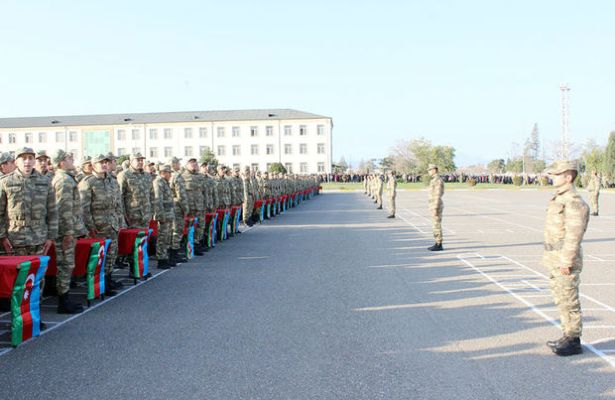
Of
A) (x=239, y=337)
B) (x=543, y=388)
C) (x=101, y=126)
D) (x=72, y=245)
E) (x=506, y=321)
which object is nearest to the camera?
(x=543, y=388)

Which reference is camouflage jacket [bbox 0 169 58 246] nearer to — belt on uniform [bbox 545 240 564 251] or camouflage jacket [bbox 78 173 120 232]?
camouflage jacket [bbox 78 173 120 232]

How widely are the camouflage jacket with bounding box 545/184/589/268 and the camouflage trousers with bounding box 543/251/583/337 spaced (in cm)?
11

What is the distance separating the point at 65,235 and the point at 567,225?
6161 millimetres

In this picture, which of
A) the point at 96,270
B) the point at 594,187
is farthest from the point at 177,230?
the point at 594,187

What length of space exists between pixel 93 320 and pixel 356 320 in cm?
Result: 338

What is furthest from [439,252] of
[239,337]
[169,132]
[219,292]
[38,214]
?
[169,132]

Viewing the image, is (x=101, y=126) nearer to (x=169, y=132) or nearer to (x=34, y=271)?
(x=169, y=132)

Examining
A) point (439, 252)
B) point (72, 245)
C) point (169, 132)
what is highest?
point (169, 132)

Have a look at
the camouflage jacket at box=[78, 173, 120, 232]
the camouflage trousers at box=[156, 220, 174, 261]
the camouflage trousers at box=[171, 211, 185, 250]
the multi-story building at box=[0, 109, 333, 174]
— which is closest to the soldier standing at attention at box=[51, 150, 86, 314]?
the camouflage jacket at box=[78, 173, 120, 232]

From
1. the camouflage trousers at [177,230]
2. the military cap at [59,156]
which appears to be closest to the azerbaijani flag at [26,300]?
the military cap at [59,156]

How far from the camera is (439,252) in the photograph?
1410 cm

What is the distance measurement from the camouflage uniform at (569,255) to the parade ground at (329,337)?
1.33 feet

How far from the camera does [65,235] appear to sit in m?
7.93

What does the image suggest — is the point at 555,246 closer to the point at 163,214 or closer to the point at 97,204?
the point at 97,204
